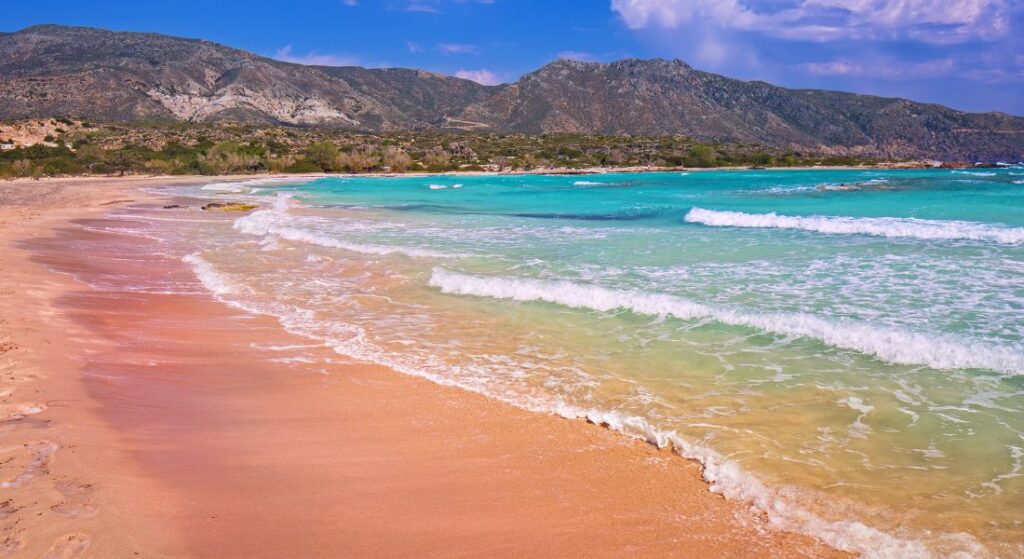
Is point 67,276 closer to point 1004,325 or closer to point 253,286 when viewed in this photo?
point 253,286

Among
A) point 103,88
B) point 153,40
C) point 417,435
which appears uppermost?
point 153,40

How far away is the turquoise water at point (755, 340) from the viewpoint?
4.32m

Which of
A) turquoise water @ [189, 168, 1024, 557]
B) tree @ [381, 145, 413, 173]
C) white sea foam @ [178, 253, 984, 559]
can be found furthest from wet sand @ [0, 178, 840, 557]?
tree @ [381, 145, 413, 173]

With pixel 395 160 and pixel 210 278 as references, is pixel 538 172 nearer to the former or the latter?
pixel 395 160

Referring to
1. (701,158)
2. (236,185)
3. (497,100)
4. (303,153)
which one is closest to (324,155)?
(303,153)

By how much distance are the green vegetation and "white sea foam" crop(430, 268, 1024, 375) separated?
57612 millimetres

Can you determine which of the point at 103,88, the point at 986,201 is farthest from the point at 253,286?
the point at 103,88

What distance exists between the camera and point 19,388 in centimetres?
575

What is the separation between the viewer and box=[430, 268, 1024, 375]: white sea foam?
688 cm

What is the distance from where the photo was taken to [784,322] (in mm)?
8289

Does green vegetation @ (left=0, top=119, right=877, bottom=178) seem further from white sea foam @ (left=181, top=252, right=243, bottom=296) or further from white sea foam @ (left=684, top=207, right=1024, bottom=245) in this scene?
white sea foam @ (left=684, top=207, right=1024, bottom=245)

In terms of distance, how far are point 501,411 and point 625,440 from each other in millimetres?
1183

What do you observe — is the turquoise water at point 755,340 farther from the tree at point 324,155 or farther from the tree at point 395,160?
the tree at point 395,160

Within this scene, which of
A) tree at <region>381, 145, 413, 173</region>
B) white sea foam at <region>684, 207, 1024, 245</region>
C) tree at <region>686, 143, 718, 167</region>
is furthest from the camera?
tree at <region>686, 143, 718, 167</region>
